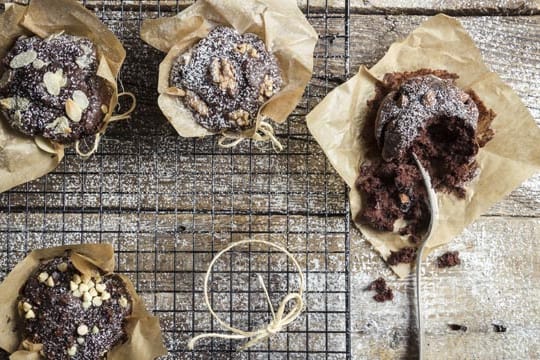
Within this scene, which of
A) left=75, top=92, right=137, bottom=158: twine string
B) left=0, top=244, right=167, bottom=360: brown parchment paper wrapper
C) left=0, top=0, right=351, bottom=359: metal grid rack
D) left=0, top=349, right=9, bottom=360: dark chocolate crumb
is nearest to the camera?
left=0, top=244, right=167, bottom=360: brown parchment paper wrapper

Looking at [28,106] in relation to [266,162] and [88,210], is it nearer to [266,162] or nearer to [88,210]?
[88,210]

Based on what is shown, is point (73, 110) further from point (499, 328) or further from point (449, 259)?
point (499, 328)

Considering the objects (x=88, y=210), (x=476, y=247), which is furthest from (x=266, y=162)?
(x=476, y=247)

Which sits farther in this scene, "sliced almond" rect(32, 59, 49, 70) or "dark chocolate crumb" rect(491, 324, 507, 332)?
"dark chocolate crumb" rect(491, 324, 507, 332)

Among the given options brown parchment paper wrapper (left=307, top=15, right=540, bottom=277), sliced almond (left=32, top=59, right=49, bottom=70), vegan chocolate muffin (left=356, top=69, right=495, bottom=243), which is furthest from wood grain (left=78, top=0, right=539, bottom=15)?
sliced almond (left=32, top=59, right=49, bottom=70)

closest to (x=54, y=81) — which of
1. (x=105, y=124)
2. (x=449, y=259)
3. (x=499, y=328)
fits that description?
(x=105, y=124)

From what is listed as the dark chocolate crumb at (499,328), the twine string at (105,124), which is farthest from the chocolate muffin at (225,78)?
the dark chocolate crumb at (499,328)

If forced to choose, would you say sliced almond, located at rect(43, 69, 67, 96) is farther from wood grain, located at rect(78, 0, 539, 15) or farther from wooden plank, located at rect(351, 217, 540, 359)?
wooden plank, located at rect(351, 217, 540, 359)
